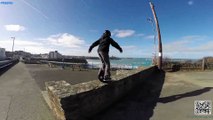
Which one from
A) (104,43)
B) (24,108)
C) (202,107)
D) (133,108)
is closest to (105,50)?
(104,43)

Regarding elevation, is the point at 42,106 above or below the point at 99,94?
below

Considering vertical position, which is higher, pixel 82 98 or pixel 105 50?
pixel 105 50

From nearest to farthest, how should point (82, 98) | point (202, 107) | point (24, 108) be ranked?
point (82, 98) < point (202, 107) < point (24, 108)

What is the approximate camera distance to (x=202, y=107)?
4.97m

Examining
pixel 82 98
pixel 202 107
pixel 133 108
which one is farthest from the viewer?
Result: pixel 133 108

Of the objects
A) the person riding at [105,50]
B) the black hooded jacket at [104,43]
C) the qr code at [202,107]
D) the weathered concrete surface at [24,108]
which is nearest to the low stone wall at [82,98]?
the person riding at [105,50]

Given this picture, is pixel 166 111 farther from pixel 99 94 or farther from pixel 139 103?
pixel 99 94

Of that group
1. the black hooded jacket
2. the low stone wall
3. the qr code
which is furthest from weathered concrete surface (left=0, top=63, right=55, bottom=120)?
the qr code

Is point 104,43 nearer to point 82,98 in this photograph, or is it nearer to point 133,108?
point 82,98

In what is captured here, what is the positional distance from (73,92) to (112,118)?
1.40 meters

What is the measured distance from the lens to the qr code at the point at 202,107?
465 centimetres

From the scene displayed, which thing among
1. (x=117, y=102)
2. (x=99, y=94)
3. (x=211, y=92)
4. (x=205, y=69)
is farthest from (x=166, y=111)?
(x=205, y=69)

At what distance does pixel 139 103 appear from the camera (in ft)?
18.7

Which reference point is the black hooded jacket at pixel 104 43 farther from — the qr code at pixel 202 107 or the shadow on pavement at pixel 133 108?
the qr code at pixel 202 107
